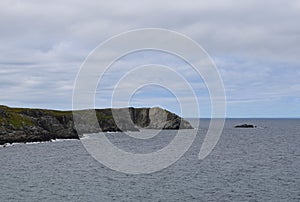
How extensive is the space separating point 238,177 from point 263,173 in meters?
7.91

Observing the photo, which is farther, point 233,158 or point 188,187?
point 233,158

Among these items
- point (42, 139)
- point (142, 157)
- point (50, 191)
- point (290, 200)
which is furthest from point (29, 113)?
point (290, 200)

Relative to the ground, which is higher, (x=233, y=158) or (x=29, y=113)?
(x=29, y=113)

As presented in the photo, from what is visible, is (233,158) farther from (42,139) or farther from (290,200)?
(42,139)

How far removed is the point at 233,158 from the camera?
102 m

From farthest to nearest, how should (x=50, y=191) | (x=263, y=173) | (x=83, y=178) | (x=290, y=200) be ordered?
(x=263, y=173), (x=83, y=178), (x=50, y=191), (x=290, y=200)

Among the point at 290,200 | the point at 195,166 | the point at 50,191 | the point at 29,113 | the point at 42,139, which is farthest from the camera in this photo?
the point at 29,113

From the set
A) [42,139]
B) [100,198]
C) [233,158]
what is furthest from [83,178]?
[42,139]

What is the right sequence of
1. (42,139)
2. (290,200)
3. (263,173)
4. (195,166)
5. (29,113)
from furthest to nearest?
(29,113)
(42,139)
(195,166)
(263,173)
(290,200)

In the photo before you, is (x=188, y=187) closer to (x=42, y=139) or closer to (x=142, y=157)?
(x=142, y=157)

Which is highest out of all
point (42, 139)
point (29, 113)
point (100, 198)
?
point (29, 113)

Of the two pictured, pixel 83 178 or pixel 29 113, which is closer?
pixel 83 178

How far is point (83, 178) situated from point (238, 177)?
91.0ft

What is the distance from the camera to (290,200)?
53344mm
